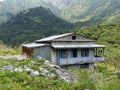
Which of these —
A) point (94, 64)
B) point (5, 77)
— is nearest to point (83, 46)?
point (94, 64)

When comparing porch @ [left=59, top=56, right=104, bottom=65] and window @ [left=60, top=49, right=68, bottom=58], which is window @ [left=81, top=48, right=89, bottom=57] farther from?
window @ [left=60, top=49, right=68, bottom=58]

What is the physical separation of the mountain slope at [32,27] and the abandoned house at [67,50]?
191 feet

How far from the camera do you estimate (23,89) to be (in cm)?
1071

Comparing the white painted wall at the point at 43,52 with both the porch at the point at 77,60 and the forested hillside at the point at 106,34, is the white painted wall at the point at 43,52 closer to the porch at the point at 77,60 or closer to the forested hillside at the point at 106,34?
the porch at the point at 77,60

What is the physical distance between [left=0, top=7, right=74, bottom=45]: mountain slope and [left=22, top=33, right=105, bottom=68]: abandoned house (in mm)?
58209

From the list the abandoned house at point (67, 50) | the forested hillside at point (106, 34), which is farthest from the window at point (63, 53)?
the forested hillside at point (106, 34)

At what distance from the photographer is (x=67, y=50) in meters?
29.7

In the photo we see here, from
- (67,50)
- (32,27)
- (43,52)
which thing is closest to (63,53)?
(67,50)

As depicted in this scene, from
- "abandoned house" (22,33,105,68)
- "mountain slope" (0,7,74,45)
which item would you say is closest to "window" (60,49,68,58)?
"abandoned house" (22,33,105,68)

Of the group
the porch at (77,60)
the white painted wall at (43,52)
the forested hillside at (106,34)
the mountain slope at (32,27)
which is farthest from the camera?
the mountain slope at (32,27)

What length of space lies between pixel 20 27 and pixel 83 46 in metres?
85.8

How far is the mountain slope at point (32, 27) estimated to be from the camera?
3756 inches

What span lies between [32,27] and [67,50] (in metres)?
84.4

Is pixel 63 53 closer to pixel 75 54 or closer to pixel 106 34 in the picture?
pixel 75 54
